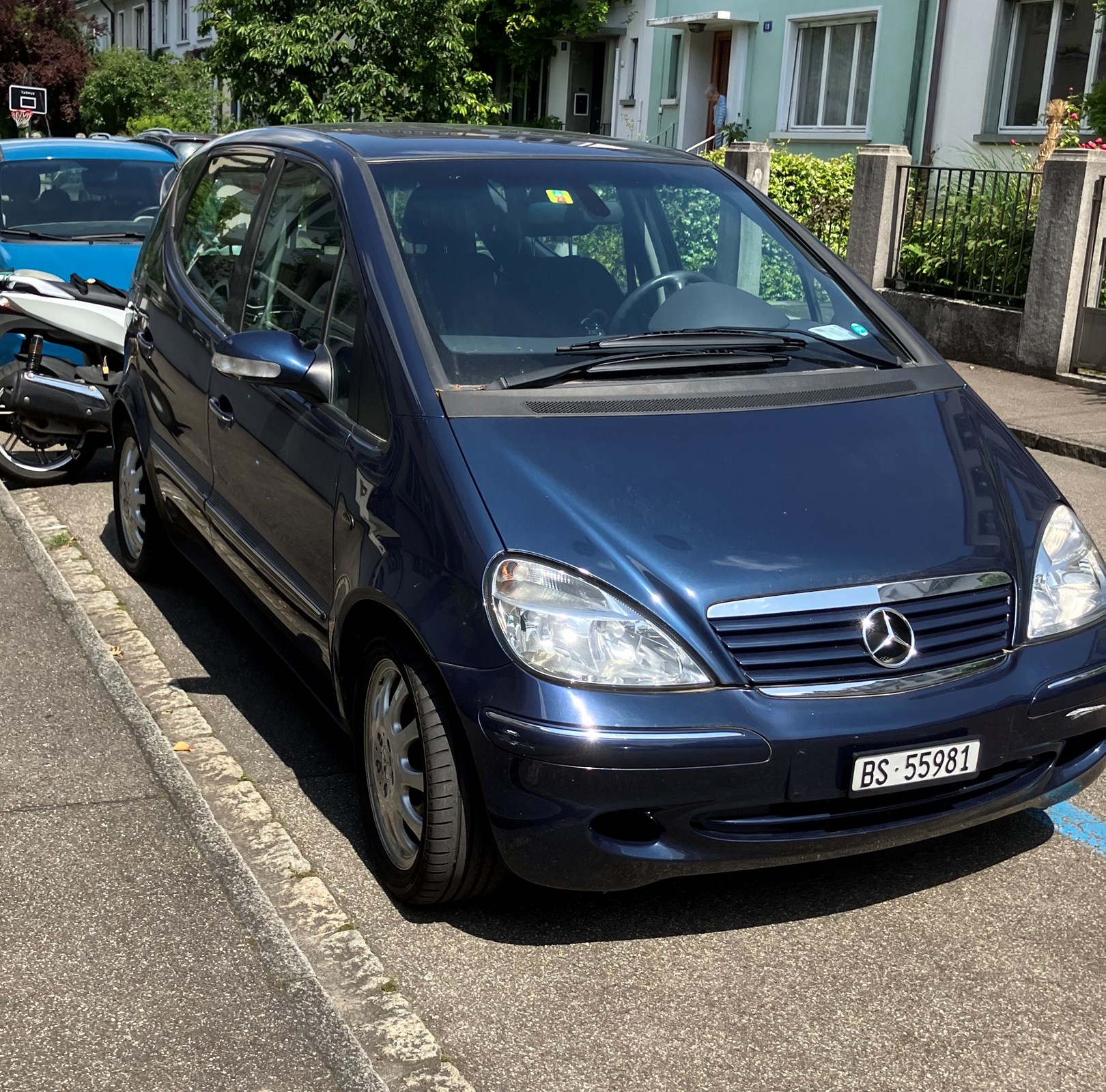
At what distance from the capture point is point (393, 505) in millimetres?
3510

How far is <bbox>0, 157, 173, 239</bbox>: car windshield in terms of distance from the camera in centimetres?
973

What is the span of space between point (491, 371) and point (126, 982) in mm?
1683

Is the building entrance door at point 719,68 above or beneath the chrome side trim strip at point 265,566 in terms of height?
above

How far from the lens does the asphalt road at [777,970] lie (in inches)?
118

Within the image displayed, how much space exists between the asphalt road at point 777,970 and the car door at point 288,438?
66 centimetres

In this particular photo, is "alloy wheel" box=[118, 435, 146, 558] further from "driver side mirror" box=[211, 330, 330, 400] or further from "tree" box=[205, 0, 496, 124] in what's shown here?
"tree" box=[205, 0, 496, 124]

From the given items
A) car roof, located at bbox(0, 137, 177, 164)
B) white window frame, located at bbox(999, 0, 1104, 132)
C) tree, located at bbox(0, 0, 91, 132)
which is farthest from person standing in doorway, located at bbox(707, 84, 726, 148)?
tree, located at bbox(0, 0, 91, 132)

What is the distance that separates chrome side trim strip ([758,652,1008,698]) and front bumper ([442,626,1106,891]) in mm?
16

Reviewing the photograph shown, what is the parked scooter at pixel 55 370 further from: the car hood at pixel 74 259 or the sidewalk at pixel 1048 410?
the sidewalk at pixel 1048 410

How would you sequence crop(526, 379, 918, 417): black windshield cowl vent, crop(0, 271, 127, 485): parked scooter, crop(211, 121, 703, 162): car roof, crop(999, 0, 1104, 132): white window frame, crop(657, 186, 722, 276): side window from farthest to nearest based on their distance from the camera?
1. crop(999, 0, 1104, 132): white window frame
2. crop(0, 271, 127, 485): parked scooter
3. crop(657, 186, 722, 276): side window
4. crop(211, 121, 703, 162): car roof
5. crop(526, 379, 918, 417): black windshield cowl vent

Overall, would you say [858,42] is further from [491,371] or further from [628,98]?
[491,371]

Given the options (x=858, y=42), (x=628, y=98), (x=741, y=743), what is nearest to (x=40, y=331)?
(x=741, y=743)

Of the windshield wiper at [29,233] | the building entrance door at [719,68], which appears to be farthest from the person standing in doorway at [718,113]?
the windshield wiper at [29,233]

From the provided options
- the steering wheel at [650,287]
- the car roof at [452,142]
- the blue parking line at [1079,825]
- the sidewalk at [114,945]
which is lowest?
the sidewalk at [114,945]
